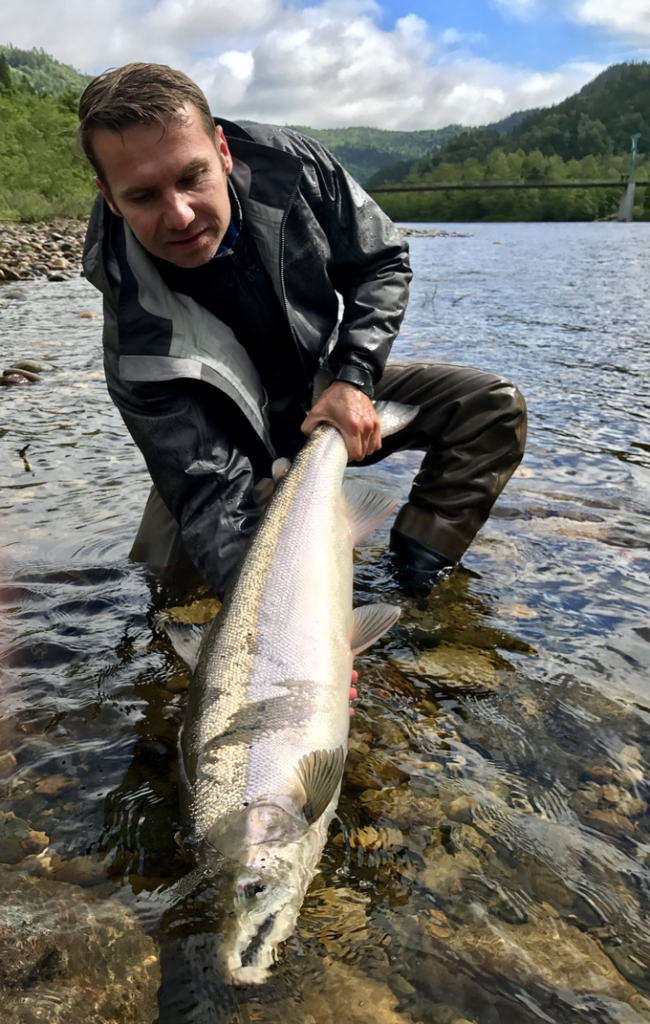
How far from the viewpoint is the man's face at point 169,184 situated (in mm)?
2996

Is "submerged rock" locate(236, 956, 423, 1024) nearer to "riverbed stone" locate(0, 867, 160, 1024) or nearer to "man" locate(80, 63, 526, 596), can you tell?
"riverbed stone" locate(0, 867, 160, 1024)

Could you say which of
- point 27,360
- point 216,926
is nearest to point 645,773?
point 216,926

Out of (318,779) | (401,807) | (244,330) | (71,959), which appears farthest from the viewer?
(244,330)

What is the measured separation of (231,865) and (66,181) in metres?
44.8

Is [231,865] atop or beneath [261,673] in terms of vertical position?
beneath

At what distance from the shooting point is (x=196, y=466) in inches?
126

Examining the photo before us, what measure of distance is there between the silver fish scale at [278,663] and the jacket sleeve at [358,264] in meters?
0.82

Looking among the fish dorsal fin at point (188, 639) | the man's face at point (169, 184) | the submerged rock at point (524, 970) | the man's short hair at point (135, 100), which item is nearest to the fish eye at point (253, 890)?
the submerged rock at point (524, 970)

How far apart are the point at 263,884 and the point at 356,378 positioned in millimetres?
2179

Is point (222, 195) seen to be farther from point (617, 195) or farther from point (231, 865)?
point (617, 195)

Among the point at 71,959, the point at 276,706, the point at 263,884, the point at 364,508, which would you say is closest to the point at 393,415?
the point at 364,508

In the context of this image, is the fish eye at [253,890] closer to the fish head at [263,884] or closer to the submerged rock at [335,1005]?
the fish head at [263,884]

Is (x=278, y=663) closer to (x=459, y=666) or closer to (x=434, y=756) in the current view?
(x=434, y=756)

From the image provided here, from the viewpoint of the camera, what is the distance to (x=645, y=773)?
256 cm
